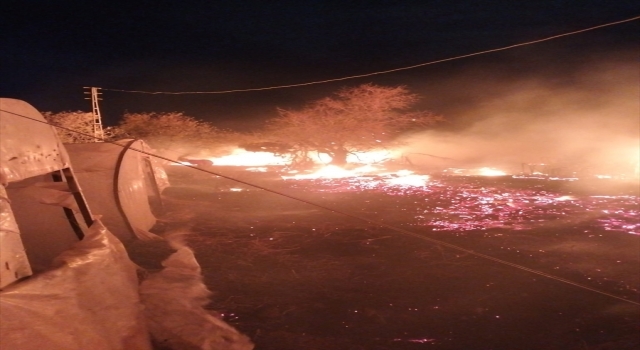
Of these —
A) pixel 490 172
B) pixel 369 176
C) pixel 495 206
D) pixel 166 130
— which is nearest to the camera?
pixel 495 206

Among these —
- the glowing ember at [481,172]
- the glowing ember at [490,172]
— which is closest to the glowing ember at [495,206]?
the glowing ember at [481,172]

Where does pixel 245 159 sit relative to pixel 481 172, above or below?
above

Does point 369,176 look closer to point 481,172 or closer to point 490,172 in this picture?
point 481,172

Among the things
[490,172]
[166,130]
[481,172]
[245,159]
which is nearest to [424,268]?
[481,172]

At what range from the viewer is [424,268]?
8289 mm

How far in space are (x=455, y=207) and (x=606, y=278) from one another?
6711 millimetres

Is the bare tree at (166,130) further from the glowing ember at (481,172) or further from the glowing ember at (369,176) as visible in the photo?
the glowing ember at (481,172)

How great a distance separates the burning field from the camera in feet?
18.9

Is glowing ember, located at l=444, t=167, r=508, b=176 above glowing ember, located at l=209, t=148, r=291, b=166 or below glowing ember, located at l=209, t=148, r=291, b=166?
below

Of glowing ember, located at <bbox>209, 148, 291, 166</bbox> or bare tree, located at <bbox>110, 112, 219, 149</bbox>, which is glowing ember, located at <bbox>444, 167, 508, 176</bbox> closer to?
glowing ember, located at <bbox>209, 148, 291, 166</bbox>

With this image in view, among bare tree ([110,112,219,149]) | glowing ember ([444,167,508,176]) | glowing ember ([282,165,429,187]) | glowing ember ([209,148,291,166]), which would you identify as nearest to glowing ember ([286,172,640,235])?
glowing ember ([282,165,429,187])

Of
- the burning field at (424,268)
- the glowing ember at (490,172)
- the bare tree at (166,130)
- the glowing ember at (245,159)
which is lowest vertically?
the glowing ember at (490,172)

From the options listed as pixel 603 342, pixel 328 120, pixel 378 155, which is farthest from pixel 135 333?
pixel 378 155

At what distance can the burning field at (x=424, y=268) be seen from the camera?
575 centimetres
